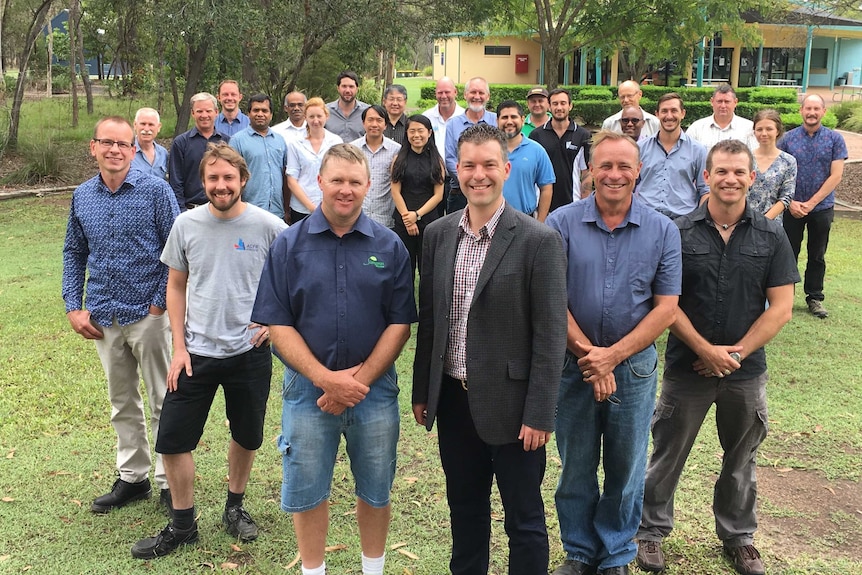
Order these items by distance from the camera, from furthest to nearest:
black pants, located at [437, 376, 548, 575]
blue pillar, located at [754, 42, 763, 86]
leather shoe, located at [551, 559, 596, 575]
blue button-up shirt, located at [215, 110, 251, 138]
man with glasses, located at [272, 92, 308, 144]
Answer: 1. blue pillar, located at [754, 42, 763, 86]
2. blue button-up shirt, located at [215, 110, 251, 138]
3. man with glasses, located at [272, 92, 308, 144]
4. leather shoe, located at [551, 559, 596, 575]
5. black pants, located at [437, 376, 548, 575]

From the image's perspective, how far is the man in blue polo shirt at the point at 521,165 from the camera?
6.60m

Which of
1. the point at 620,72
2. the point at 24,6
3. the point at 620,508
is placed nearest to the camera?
the point at 620,508

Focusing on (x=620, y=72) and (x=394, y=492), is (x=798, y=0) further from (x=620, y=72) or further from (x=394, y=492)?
(x=394, y=492)

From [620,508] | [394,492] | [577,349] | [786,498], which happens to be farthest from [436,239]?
[786,498]

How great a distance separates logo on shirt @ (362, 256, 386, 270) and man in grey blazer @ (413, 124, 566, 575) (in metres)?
0.18

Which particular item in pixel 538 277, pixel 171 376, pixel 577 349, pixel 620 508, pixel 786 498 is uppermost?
pixel 538 277

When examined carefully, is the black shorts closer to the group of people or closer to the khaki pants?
the group of people

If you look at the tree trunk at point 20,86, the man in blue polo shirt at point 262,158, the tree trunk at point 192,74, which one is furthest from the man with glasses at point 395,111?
the tree trunk at point 20,86

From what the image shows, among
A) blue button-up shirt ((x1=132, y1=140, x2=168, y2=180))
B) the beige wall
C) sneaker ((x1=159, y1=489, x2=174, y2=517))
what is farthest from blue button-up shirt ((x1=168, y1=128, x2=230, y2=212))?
the beige wall

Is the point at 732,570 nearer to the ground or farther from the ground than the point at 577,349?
nearer to the ground

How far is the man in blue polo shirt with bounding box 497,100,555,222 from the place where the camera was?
6.60m

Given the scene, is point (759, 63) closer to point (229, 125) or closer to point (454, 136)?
point (454, 136)

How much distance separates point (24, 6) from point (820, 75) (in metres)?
41.7

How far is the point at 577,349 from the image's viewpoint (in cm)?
322
